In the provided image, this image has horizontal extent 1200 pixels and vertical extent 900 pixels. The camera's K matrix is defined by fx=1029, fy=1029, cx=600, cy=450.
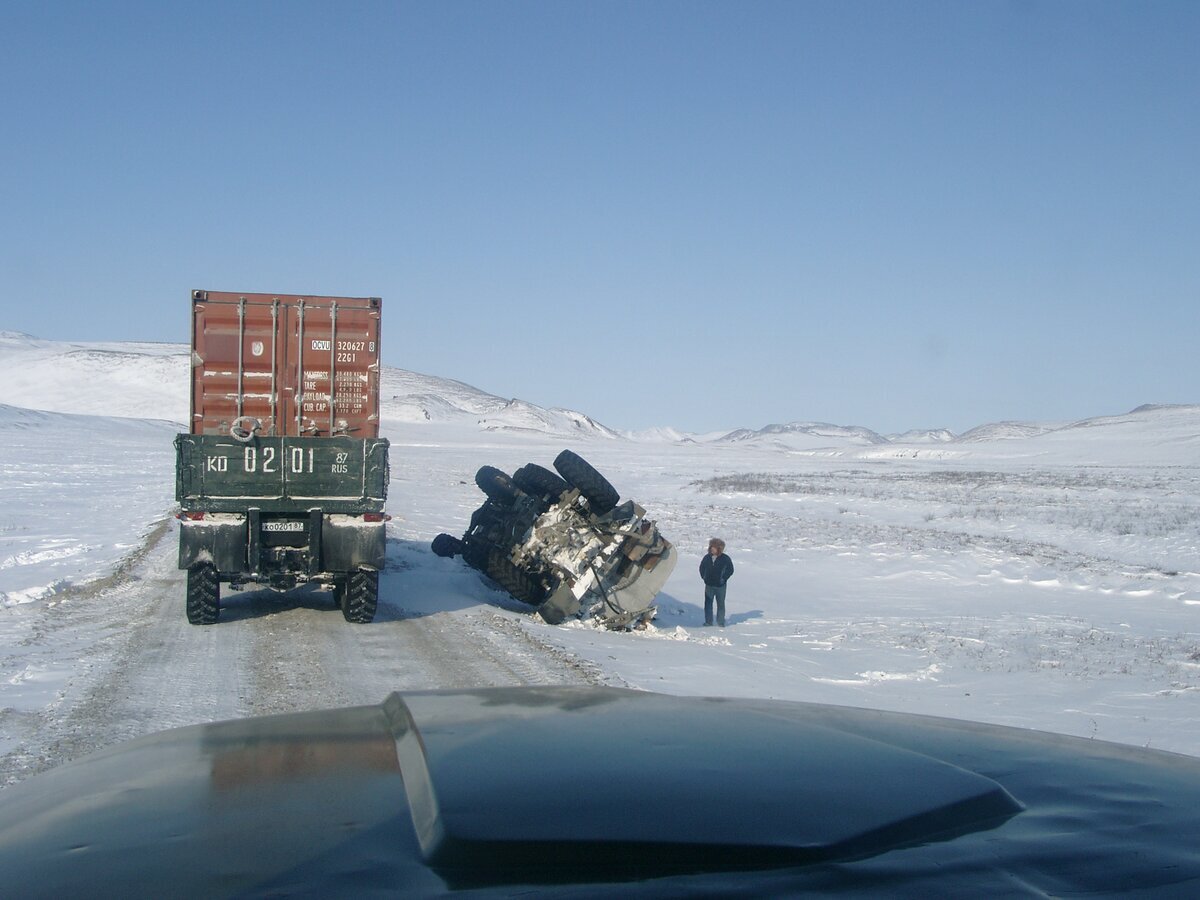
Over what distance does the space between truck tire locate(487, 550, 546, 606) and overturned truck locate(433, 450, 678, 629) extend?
1 cm

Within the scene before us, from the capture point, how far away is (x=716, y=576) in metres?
15.1

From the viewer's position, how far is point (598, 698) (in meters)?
3.62

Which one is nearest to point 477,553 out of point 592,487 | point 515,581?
point 515,581

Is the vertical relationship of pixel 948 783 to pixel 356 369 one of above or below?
below

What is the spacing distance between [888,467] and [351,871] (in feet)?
254

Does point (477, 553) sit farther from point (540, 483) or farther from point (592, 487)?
point (592, 487)

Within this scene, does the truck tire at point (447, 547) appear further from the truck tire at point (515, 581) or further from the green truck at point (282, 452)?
the green truck at point (282, 452)

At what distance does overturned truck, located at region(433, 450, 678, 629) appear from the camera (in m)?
13.9

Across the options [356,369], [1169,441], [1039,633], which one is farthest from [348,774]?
[1169,441]

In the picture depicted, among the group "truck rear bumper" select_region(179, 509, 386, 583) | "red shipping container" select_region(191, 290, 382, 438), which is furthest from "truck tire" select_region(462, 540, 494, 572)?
"truck rear bumper" select_region(179, 509, 386, 583)

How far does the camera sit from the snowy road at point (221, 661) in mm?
7707

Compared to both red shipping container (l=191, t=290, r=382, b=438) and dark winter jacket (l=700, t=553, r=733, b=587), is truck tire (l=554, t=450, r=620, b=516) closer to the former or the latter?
dark winter jacket (l=700, t=553, r=733, b=587)

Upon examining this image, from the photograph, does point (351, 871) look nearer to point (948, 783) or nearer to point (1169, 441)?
point (948, 783)

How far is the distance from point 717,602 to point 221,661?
7.40m
